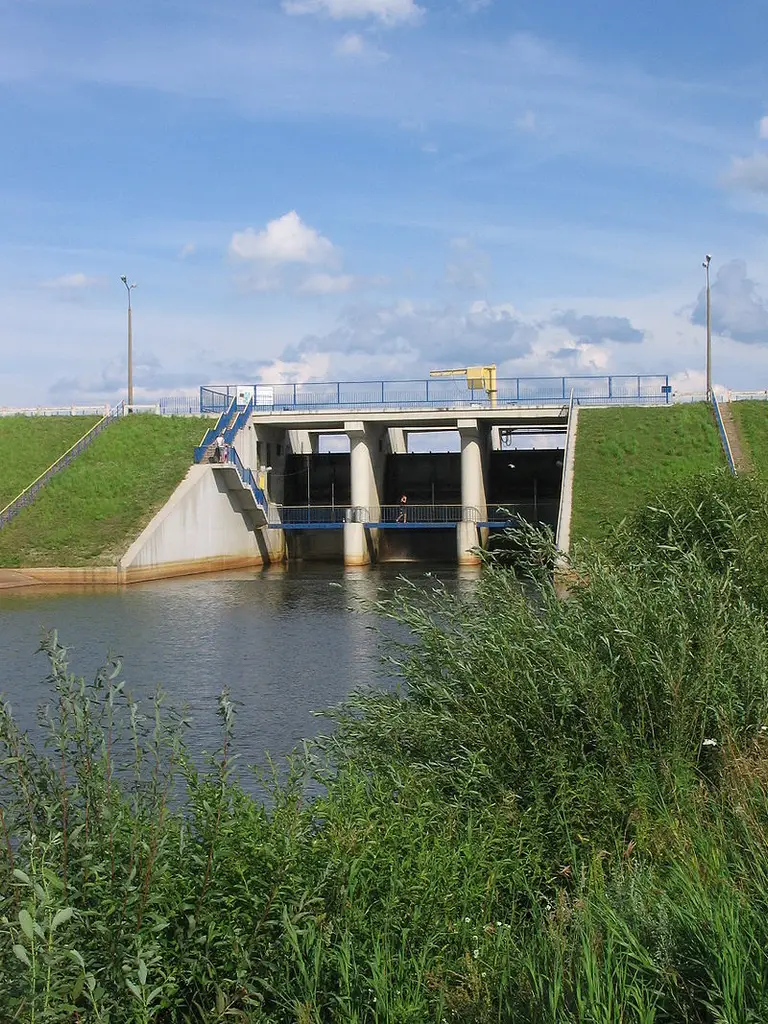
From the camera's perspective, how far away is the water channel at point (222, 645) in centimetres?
1462

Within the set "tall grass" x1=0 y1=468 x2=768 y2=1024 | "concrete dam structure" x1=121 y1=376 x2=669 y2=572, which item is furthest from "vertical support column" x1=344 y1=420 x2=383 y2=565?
"tall grass" x1=0 y1=468 x2=768 y2=1024

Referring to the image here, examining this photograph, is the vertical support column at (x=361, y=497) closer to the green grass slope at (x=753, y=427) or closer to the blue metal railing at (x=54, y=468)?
the blue metal railing at (x=54, y=468)

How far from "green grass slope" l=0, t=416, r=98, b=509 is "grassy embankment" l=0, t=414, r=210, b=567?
3.45 ft

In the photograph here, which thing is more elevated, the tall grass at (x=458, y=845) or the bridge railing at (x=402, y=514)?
the bridge railing at (x=402, y=514)

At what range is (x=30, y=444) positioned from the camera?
43219 millimetres

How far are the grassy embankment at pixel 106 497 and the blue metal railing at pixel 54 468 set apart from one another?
25cm

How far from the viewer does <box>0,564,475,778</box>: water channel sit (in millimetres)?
14617

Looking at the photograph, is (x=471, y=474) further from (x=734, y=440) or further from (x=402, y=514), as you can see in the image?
(x=734, y=440)

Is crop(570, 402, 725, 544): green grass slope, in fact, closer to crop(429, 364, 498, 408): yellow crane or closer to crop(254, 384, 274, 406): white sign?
crop(429, 364, 498, 408): yellow crane

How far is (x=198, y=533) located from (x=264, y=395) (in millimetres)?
9108

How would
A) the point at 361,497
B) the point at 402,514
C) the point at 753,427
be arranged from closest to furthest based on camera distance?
1. the point at 753,427
2. the point at 361,497
3. the point at 402,514

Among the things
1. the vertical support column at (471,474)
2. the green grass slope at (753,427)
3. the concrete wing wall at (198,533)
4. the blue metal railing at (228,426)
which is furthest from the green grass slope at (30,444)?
the green grass slope at (753,427)

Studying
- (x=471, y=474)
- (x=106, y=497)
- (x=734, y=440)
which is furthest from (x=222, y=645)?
(x=734, y=440)

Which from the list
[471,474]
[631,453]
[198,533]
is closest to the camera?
[198,533]
